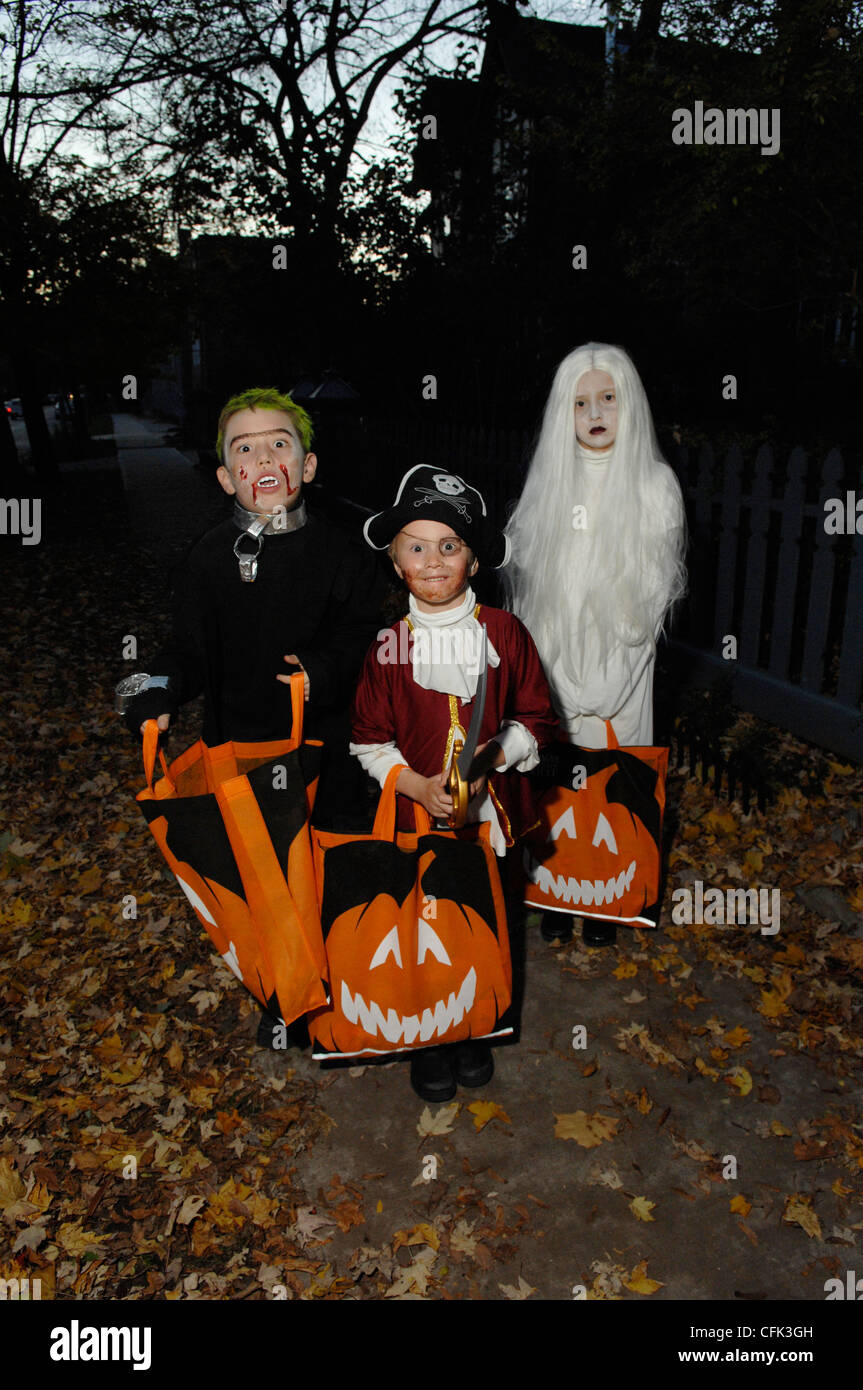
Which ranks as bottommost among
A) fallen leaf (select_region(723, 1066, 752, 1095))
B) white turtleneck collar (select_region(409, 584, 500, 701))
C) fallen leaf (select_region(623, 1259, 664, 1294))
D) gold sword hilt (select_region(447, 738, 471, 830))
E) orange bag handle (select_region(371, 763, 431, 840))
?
fallen leaf (select_region(623, 1259, 664, 1294))

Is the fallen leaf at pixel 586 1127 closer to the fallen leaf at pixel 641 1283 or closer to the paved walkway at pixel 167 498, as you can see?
the fallen leaf at pixel 641 1283

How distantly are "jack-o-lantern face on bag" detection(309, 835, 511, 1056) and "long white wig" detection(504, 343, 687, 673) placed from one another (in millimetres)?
1148

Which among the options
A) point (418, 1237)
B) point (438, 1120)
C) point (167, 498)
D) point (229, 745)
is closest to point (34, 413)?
point (167, 498)

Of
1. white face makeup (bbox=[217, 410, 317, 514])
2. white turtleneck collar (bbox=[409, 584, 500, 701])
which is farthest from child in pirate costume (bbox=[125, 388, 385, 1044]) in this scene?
white turtleneck collar (bbox=[409, 584, 500, 701])

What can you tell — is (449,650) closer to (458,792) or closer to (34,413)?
(458,792)

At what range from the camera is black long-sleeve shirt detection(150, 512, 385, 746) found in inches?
107

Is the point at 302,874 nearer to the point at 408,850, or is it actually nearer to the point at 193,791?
the point at 408,850

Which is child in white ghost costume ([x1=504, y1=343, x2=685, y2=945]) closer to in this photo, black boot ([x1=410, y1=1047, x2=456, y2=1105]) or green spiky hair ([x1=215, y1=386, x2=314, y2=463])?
green spiky hair ([x1=215, y1=386, x2=314, y2=463])

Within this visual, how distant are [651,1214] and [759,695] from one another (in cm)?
379

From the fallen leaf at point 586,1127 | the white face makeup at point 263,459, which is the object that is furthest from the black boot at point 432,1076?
the white face makeup at point 263,459

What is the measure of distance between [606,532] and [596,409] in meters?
0.42

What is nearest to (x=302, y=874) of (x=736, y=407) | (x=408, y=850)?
(x=408, y=850)

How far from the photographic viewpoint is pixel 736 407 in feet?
38.4

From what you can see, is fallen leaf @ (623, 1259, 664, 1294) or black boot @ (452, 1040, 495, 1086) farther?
black boot @ (452, 1040, 495, 1086)
